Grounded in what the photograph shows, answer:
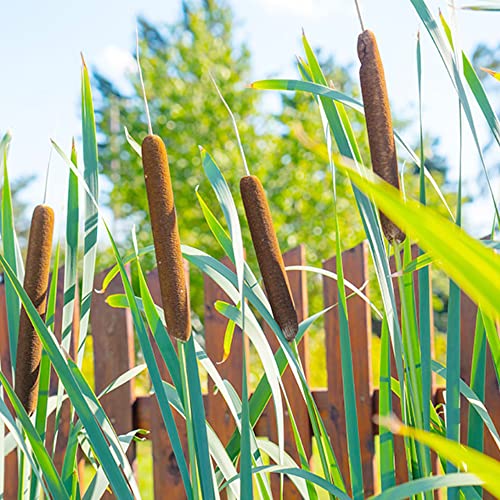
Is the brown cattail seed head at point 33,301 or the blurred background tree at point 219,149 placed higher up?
the blurred background tree at point 219,149

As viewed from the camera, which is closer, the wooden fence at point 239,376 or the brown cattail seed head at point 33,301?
the brown cattail seed head at point 33,301

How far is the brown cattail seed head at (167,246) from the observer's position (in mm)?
569

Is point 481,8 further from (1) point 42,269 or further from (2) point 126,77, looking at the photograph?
(2) point 126,77

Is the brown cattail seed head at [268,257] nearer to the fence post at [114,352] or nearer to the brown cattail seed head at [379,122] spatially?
the brown cattail seed head at [379,122]

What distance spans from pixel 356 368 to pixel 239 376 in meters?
0.36

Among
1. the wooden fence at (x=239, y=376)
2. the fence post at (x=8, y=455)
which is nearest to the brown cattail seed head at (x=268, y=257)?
the wooden fence at (x=239, y=376)

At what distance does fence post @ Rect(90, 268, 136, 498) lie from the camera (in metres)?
2.28

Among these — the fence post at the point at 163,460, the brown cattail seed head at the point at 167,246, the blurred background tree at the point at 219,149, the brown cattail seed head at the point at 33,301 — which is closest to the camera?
the brown cattail seed head at the point at 167,246

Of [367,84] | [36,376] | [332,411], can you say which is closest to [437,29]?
[367,84]

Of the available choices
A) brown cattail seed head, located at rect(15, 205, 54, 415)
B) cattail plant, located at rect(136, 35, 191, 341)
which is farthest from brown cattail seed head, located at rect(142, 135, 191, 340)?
brown cattail seed head, located at rect(15, 205, 54, 415)

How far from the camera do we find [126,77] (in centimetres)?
929

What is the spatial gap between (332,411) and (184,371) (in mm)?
1696

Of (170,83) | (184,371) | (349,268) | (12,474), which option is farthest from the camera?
(170,83)

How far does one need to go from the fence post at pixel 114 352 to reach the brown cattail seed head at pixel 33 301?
1596 millimetres
